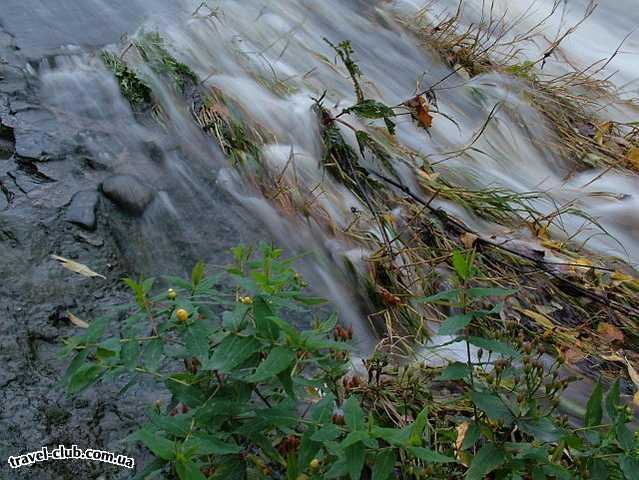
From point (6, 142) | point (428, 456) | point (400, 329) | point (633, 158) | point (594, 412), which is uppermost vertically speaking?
point (633, 158)

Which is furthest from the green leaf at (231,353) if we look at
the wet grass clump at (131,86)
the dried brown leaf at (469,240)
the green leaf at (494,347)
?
the wet grass clump at (131,86)

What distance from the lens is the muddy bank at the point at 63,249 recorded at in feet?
6.56

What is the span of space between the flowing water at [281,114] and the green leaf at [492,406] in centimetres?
84

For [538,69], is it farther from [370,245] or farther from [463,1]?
[370,245]

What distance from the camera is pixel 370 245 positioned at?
2.92 metres

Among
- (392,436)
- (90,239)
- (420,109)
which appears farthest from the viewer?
(420,109)

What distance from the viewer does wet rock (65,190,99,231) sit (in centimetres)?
266

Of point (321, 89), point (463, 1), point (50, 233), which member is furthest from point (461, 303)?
point (463, 1)

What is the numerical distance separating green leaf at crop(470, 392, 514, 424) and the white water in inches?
33.0

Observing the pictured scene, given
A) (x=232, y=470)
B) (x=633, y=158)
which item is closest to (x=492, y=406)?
(x=232, y=470)

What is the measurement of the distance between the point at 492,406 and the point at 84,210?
5.29 feet

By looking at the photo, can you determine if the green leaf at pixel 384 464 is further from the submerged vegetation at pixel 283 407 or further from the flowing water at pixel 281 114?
the flowing water at pixel 281 114

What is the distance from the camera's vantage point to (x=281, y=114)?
3.51 meters

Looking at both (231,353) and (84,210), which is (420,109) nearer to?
(84,210)
